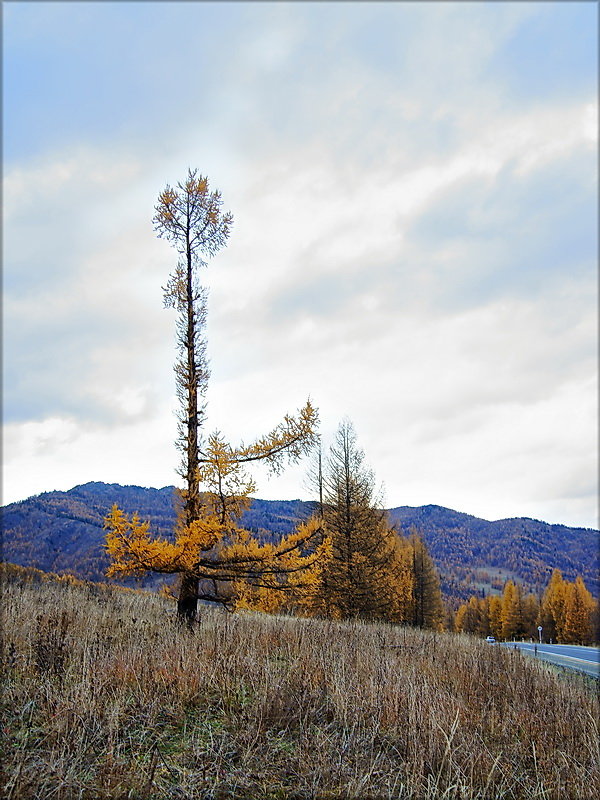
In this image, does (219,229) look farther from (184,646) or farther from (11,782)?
(11,782)

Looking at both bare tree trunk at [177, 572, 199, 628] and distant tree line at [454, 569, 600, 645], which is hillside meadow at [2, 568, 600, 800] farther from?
distant tree line at [454, 569, 600, 645]

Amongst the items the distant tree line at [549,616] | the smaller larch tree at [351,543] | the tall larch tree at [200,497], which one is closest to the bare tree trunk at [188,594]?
the tall larch tree at [200,497]

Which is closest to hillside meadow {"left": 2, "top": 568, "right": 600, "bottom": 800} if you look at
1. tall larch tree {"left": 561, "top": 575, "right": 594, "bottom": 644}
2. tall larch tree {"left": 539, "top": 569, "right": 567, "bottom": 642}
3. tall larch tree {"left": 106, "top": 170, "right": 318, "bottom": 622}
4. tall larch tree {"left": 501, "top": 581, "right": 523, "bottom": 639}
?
tall larch tree {"left": 106, "top": 170, "right": 318, "bottom": 622}

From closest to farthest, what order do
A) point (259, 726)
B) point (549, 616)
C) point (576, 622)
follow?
1. point (259, 726)
2. point (576, 622)
3. point (549, 616)

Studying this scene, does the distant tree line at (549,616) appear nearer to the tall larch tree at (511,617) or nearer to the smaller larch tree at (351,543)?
the tall larch tree at (511,617)

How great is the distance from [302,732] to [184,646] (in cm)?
202

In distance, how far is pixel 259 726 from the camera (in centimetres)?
378

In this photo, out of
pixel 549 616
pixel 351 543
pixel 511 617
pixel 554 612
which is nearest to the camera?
pixel 351 543

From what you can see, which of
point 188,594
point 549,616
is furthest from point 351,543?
point 549,616

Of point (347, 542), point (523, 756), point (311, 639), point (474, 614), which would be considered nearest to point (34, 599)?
point (311, 639)

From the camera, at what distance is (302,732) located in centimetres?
391

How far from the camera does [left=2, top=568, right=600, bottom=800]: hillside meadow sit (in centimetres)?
307

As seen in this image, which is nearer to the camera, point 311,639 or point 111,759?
point 111,759

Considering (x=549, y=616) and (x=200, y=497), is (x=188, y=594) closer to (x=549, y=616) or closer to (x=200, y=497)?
(x=200, y=497)
